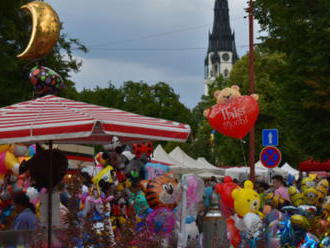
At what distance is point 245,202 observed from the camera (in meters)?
11.9

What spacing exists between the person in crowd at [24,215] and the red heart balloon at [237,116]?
885 cm

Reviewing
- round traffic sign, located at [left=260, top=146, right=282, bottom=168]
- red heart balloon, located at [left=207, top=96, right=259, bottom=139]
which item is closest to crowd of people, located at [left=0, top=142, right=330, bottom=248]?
round traffic sign, located at [left=260, top=146, right=282, bottom=168]

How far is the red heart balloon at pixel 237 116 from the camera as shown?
17.2m

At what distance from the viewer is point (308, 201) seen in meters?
14.5

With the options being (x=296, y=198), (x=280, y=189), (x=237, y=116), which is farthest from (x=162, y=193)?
(x=237, y=116)

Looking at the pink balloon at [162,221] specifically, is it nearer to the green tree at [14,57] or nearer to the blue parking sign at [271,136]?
the blue parking sign at [271,136]

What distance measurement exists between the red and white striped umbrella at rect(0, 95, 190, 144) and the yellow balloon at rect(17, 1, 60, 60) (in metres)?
4.48

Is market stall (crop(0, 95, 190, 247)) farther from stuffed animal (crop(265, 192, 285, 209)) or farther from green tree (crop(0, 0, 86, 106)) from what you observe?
green tree (crop(0, 0, 86, 106))

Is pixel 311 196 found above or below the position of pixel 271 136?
below

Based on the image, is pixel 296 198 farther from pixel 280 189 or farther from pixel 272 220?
pixel 272 220

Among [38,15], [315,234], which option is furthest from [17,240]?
[38,15]

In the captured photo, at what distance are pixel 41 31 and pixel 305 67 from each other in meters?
8.73

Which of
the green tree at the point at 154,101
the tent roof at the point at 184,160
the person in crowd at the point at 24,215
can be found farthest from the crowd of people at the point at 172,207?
the green tree at the point at 154,101

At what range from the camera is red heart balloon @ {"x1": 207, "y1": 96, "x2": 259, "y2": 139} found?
17.2m
